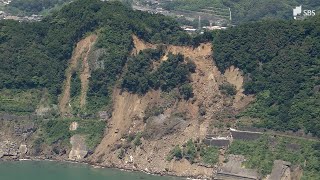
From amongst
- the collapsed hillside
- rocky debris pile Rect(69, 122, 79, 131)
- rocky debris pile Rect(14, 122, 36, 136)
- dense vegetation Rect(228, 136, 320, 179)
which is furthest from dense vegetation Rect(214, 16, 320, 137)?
rocky debris pile Rect(14, 122, 36, 136)

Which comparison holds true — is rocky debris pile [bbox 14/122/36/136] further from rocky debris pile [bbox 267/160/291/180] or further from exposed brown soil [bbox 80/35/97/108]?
rocky debris pile [bbox 267/160/291/180]

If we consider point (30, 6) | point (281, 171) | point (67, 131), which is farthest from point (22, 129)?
point (30, 6)

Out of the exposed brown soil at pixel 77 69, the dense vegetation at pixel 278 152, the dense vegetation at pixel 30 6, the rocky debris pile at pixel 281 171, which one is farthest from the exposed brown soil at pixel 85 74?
the dense vegetation at pixel 30 6

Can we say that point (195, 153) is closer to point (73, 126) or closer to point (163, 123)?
point (163, 123)

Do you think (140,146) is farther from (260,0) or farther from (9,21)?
(260,0)

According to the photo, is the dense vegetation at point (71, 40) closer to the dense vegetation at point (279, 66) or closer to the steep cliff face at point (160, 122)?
the steep cliff face at point (160, 122)

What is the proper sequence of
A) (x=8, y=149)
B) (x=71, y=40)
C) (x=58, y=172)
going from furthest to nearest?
1. (x=71, y=40)
2. (x=8, y=149)
3. (x=58, y=172)
